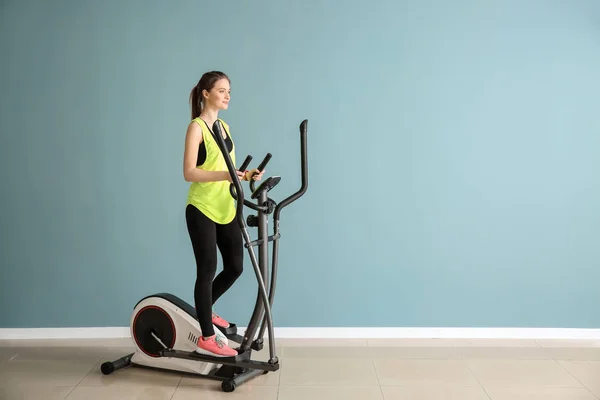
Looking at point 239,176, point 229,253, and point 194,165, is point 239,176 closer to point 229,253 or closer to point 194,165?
point 194,165

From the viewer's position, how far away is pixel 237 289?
3826mm

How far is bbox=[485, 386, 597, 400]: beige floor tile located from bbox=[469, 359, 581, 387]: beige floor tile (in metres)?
0.05

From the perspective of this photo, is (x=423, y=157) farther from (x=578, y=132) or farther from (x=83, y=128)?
(x=83, y=128)

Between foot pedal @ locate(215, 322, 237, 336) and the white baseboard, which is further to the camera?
the white baseboard

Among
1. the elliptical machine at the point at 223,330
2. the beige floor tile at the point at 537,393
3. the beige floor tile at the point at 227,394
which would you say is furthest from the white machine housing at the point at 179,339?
the beige floor tile at the point at 537,393

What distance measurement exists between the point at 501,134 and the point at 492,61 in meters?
0.43

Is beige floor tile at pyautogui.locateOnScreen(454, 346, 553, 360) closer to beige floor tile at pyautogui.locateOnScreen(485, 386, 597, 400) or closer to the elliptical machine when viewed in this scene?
beige floor tile at pyautogui.locateOnScreen(485, 386, 597, 400)

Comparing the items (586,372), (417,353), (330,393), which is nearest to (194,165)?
(330,393)

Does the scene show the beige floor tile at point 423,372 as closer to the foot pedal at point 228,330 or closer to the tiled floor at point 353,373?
the tiled floor at point 353,373

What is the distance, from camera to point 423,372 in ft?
10.6

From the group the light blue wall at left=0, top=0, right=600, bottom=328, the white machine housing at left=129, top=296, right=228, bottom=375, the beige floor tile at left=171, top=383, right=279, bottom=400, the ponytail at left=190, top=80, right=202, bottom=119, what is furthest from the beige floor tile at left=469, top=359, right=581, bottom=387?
the ponytail at left=190, top=80, right=202, bottom=119

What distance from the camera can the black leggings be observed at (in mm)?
3021

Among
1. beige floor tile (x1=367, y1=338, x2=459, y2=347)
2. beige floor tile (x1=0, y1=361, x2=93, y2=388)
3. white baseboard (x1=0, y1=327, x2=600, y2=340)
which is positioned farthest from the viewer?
white baseboard (x1=0, y1=327, x2=600, y2=340)

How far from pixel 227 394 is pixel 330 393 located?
470mm
